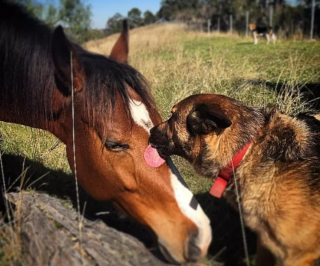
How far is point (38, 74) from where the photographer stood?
2.54 metres

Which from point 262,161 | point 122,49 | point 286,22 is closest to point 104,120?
point 122,49

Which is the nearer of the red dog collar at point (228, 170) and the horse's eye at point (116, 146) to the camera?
the horse's eye at point (116, 146)

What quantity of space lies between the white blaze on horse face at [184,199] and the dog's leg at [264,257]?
21.5 inches

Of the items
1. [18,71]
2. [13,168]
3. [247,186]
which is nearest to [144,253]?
[247,186]

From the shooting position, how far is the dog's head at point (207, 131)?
8.48 ft

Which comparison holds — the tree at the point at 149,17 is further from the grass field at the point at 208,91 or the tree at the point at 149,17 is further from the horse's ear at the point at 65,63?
the horse's ear at the point at 65,63

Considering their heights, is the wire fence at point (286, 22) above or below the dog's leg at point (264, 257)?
above

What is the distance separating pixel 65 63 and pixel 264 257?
209 cm

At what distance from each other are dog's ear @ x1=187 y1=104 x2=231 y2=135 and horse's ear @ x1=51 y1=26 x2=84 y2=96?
936 millimetres

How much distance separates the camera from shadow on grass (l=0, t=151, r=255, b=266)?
2.73 m

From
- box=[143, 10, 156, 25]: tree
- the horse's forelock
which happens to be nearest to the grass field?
the horse's forelock

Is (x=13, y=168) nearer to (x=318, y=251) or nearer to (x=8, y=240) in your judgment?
Result: (x=8, y=240)

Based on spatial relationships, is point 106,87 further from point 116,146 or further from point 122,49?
point 122,49

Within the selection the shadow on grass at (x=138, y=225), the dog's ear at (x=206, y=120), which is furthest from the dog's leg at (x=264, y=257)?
the dog's ear at (x=206, y=120)
